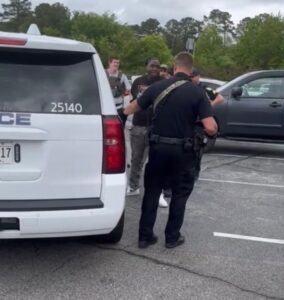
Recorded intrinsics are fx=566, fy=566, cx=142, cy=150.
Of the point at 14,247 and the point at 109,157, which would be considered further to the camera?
the point at 14,247

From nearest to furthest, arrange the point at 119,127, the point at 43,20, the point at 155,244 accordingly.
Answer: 1. the point at 119,127
2. the point at 155,244
3. the point at 43,20

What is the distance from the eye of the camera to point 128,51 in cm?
6544

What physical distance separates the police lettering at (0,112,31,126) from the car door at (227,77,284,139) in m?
7.07

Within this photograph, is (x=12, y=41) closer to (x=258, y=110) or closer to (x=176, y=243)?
(x=176, y=243)

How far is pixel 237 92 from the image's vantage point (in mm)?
10359

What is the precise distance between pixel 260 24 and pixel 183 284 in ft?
192

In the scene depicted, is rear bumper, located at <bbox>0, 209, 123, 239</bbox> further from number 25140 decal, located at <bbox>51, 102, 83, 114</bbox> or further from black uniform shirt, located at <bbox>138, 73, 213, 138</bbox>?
black uniform shirt, located at <bbox>138, 73, 213, 138</bbox>

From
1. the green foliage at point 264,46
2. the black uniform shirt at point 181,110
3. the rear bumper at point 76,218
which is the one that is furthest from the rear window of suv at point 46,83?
the green foliage at point 264,46

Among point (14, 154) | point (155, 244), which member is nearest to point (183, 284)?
point (155, 244)

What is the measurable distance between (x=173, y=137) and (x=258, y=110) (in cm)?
600

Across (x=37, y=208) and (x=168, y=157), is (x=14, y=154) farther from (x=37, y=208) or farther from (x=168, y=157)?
(x=168, y=157)

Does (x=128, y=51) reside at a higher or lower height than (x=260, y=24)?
lower

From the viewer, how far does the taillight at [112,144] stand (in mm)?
4020

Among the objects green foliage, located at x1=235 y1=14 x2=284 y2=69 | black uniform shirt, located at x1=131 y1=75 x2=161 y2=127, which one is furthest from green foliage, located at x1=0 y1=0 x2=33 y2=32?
black uniform shirt, located at x1=131 y1=75 x2=161 y2=127
